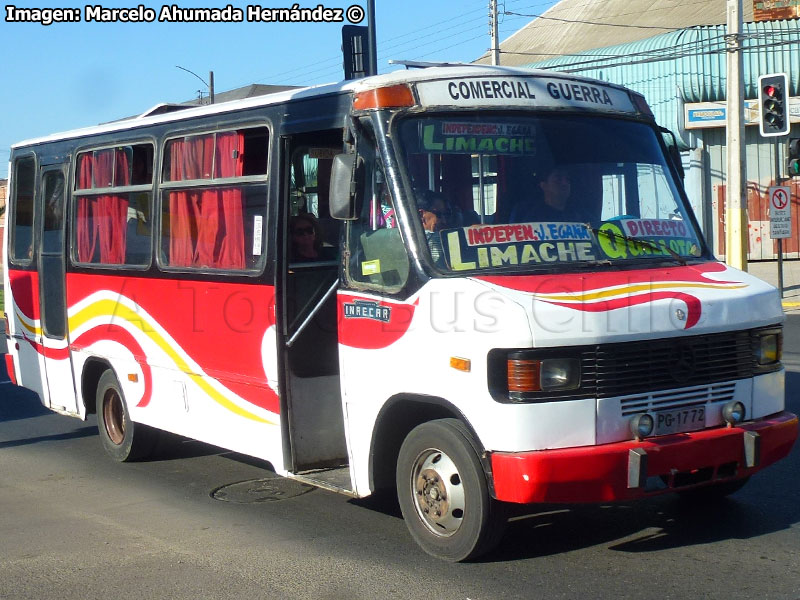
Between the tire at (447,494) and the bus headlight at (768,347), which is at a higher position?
the bus headlight at (768,347)

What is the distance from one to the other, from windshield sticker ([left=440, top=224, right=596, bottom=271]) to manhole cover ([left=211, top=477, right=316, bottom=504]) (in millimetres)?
2590

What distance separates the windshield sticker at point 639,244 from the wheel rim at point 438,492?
58.6 inches

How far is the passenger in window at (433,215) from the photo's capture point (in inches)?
228

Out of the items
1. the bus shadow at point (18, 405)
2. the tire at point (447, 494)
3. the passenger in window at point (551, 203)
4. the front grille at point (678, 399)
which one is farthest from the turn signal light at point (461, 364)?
the bus shadow at point (18, 405)

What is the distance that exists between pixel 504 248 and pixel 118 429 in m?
4.77

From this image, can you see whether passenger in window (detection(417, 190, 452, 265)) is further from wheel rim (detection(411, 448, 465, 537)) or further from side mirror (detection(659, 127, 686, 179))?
side mirror (detection(659, 127, 686, 179))

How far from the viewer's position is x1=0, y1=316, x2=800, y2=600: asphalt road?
531 centimetres

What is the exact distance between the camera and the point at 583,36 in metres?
54.8

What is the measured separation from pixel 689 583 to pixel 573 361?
121cm

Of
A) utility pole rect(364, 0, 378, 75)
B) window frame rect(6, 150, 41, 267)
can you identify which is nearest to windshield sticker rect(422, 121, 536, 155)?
window frame rect(6, 150, 41, 267)

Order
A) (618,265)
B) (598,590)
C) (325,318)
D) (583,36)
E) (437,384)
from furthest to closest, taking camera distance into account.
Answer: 1. (583,36)
2. (325,318)
3. (618,265)
4. (437,384)
5. (598,590)

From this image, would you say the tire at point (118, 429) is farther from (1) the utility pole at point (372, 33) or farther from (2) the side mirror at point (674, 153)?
(1) the utility pole at point (372, 33)

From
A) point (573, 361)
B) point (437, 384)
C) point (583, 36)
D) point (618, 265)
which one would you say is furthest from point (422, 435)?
point (583, 36)

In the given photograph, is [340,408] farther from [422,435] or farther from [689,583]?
[689,583]
